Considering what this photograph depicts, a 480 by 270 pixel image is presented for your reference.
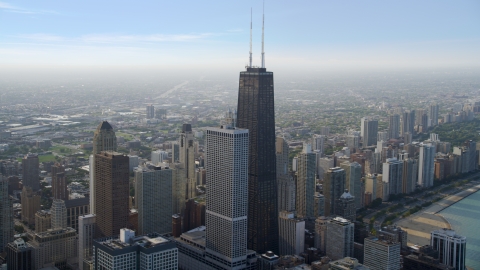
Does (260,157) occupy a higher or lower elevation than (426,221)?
higher

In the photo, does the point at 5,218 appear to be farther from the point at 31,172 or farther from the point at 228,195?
the point at 31,172

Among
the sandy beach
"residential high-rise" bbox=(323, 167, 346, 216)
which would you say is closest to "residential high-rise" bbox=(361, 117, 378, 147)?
Answer: the sandy beach

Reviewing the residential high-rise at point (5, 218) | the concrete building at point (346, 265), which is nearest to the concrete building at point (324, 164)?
the concrete building at point (346, 265)

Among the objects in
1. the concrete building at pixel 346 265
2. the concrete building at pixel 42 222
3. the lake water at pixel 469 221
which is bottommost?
the lake water at pixel 469 221

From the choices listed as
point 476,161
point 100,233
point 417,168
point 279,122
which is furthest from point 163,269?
point 279,122

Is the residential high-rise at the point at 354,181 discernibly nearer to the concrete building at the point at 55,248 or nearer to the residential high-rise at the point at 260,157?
the residential high-rise at the point at 260,157

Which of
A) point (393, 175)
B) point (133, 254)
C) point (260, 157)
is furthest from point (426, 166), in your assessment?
point (133, 254)

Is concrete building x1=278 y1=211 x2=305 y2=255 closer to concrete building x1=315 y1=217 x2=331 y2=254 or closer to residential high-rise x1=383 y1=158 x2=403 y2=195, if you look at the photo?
concrete building x1=315 y1=217 x2=331 y2=254
